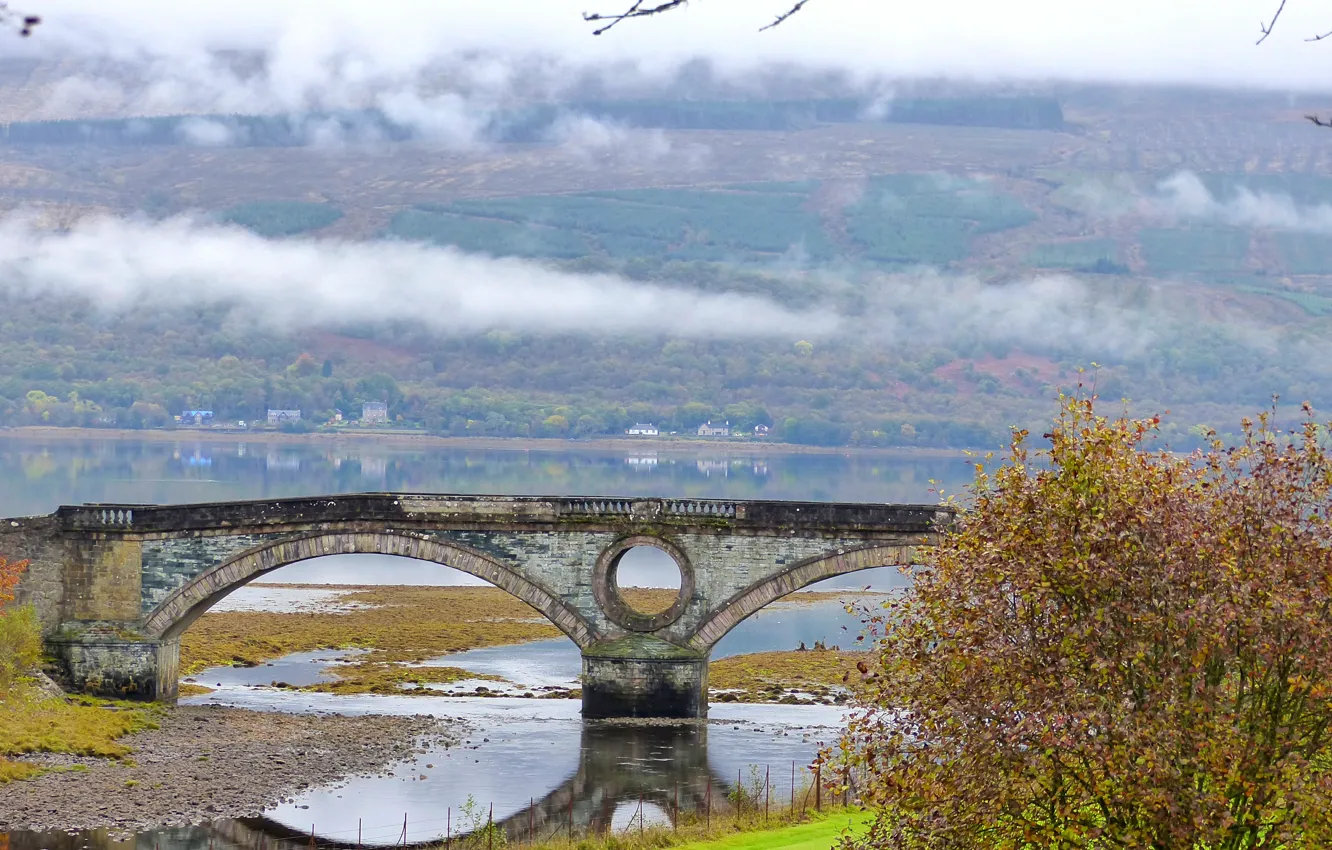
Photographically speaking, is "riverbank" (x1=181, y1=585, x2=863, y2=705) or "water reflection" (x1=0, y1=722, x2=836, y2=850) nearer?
"water reflection" (x1=0, y1=722, x2=836, y2=850)

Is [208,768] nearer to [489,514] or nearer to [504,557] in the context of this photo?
[504,557]

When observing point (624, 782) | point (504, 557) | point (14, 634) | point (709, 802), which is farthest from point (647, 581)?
point (709, 802)

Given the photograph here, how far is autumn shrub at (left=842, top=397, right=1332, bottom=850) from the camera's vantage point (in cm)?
2161

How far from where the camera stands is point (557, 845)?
3950 cm

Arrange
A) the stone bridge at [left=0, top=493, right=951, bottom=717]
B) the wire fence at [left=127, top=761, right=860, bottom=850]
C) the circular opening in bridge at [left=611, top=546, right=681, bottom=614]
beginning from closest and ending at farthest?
the wire fence at [left=127, top=761, right=860, bottom=850]
the stone bridge at [left=0, top=493, right=951, bottom=717]
the circular opening in bridge at [left=611, top=546, right=681, bottom=614]

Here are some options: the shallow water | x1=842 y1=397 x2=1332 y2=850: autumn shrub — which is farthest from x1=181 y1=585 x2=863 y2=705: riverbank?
x1=842 y1=397 x2=1332 y2=850: autumn shrub

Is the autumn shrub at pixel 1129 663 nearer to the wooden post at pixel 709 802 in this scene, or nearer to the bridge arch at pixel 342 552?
the wooden post at pixel 709 802

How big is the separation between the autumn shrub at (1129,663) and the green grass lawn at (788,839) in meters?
13.5

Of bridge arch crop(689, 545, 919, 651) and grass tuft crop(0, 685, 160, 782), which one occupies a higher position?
bridge arch crop(689, 545, 919, 651)

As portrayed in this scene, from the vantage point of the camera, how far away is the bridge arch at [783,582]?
5803cm

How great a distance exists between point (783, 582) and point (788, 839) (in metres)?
20.8

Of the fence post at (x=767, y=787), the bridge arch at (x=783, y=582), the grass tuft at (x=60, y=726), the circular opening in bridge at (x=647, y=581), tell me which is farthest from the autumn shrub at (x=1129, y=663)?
the circular opening in bridge at (x=647, y=581)

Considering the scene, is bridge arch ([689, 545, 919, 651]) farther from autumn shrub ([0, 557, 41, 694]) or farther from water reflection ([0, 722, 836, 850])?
autumn shrub ([0, 557, 41, 694])

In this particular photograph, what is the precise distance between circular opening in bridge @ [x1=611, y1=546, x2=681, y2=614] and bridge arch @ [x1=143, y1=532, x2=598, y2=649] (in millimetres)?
25501
